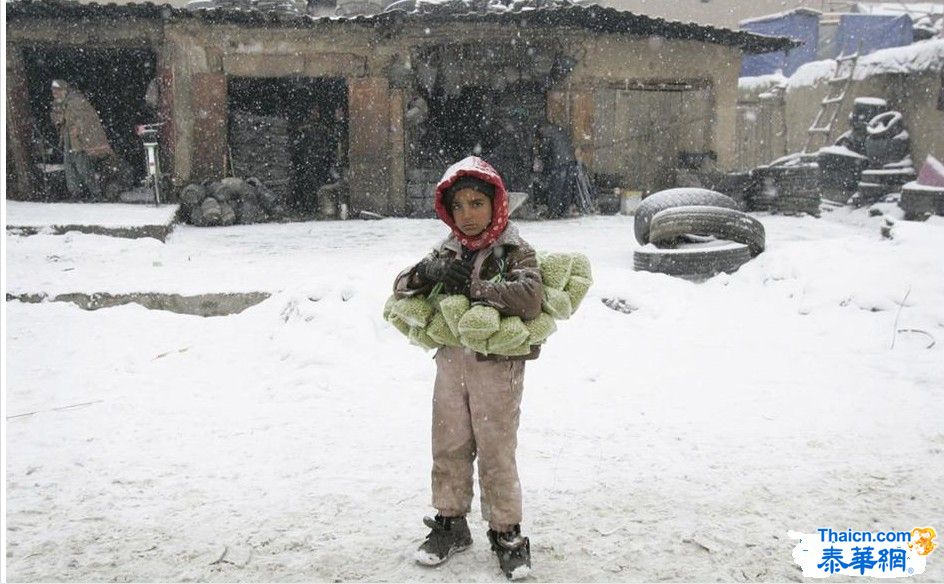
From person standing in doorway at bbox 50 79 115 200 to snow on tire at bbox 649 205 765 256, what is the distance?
33.9 ft

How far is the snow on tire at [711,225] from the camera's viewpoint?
305 inches

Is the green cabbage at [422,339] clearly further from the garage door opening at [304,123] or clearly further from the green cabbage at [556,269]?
the garage door opening at [304,123]

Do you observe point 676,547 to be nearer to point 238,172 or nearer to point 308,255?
point 308,255

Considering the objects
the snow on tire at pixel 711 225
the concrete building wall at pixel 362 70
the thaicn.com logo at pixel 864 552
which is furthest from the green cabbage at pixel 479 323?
the concrete building wall at pixel 362 70

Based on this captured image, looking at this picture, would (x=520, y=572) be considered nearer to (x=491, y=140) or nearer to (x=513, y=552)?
(x=513, y=552)

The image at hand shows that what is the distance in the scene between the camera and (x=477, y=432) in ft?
8.19

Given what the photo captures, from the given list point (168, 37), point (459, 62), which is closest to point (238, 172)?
point (168, 37)

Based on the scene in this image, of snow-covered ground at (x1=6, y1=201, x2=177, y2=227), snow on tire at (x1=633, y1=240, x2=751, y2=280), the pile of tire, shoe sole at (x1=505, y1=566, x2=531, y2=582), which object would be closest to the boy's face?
shoe sole at (x1=505, y1=566, x2=531, y2=582)

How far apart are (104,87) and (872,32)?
83.4 feet

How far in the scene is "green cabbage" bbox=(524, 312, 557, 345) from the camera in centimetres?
245

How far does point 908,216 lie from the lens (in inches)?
496

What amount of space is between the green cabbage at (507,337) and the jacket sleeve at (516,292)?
0.16ft

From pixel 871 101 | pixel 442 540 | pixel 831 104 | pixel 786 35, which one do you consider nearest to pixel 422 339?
pixel 442 540

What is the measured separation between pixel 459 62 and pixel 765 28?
17789 millimetres
